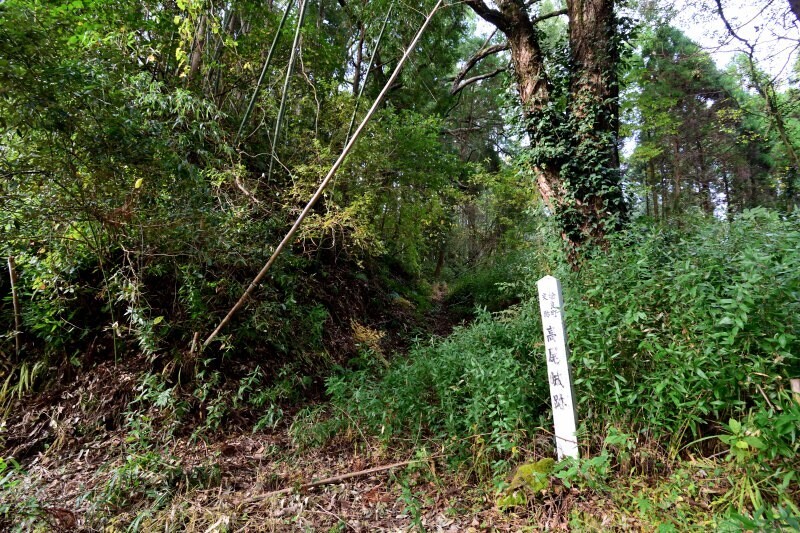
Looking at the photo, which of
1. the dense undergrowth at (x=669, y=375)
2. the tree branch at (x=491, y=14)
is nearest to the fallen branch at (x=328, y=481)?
the dense undergrowth at (x=669, y=375)

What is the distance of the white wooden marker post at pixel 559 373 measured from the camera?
2.65m

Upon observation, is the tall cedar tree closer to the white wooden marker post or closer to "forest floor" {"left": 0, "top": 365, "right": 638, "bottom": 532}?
the white wooden marker post

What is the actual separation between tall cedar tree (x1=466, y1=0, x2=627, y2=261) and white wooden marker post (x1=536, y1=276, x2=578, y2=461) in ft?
5.54

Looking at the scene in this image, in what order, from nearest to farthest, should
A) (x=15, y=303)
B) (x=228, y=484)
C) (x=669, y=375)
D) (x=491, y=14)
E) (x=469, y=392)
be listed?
(x=669, y=375) < (x=228, y=484) < (x=469, y=392) < (x=15, y=303) < (x=491, y=14)

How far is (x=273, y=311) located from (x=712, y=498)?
4.63 m

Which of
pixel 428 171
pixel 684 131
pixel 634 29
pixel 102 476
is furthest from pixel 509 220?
pixel 102 476

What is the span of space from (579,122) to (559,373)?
331 cm

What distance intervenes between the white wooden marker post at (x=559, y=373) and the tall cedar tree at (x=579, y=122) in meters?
1.69

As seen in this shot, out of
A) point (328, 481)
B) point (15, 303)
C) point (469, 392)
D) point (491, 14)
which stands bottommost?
point (328, 481)

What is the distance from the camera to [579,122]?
4.59 metres

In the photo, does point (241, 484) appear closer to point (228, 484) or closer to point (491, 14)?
point (228, 484)

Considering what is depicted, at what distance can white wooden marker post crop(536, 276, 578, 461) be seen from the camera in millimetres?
2652

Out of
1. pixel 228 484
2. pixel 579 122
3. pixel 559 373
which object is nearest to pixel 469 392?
pixel 559 373

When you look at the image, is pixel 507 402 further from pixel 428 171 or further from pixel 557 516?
pixel 428 171
